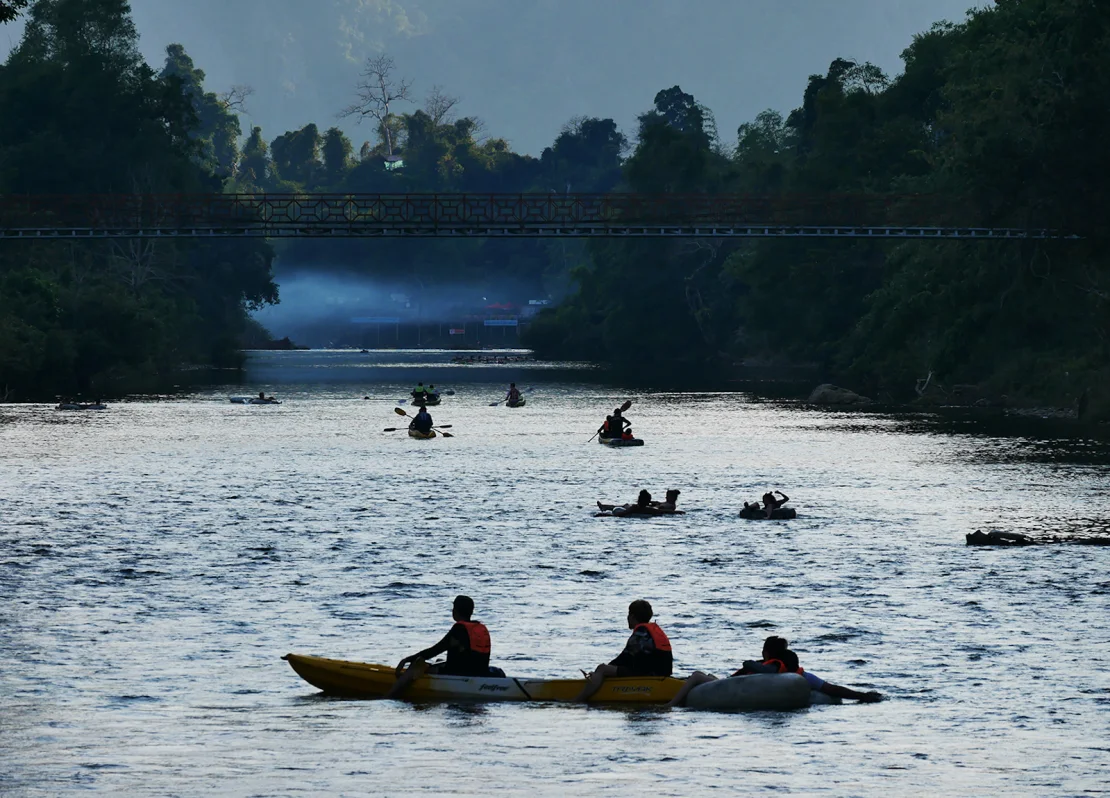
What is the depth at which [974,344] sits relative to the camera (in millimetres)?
105062

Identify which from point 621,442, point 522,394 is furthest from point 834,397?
point 621,442

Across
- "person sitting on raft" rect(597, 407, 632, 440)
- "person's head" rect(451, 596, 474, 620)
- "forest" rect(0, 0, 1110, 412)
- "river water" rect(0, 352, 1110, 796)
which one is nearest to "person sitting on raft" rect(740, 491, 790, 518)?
"river water" rect(0, 352, 1110, 796)

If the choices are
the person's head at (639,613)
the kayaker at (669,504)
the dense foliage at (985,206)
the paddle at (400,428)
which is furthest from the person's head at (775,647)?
the dense foliage at (985,206)

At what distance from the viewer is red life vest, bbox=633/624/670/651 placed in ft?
92.7

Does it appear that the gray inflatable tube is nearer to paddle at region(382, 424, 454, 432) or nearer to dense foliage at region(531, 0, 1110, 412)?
paddle at region(382, 424, 454, 432)

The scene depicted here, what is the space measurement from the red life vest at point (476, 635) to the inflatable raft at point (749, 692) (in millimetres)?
3277

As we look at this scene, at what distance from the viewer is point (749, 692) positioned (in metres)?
28.3

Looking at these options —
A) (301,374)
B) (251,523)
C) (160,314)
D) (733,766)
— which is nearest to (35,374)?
(160,314)

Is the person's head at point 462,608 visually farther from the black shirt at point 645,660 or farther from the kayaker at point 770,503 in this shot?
the kayaker at point 770,503

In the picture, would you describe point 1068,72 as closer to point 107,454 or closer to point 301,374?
point 107,454

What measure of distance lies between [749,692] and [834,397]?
301ft

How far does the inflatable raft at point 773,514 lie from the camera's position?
53.5 metres

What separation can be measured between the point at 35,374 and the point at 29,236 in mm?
10055

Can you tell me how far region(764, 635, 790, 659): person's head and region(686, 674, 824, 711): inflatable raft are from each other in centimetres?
43
